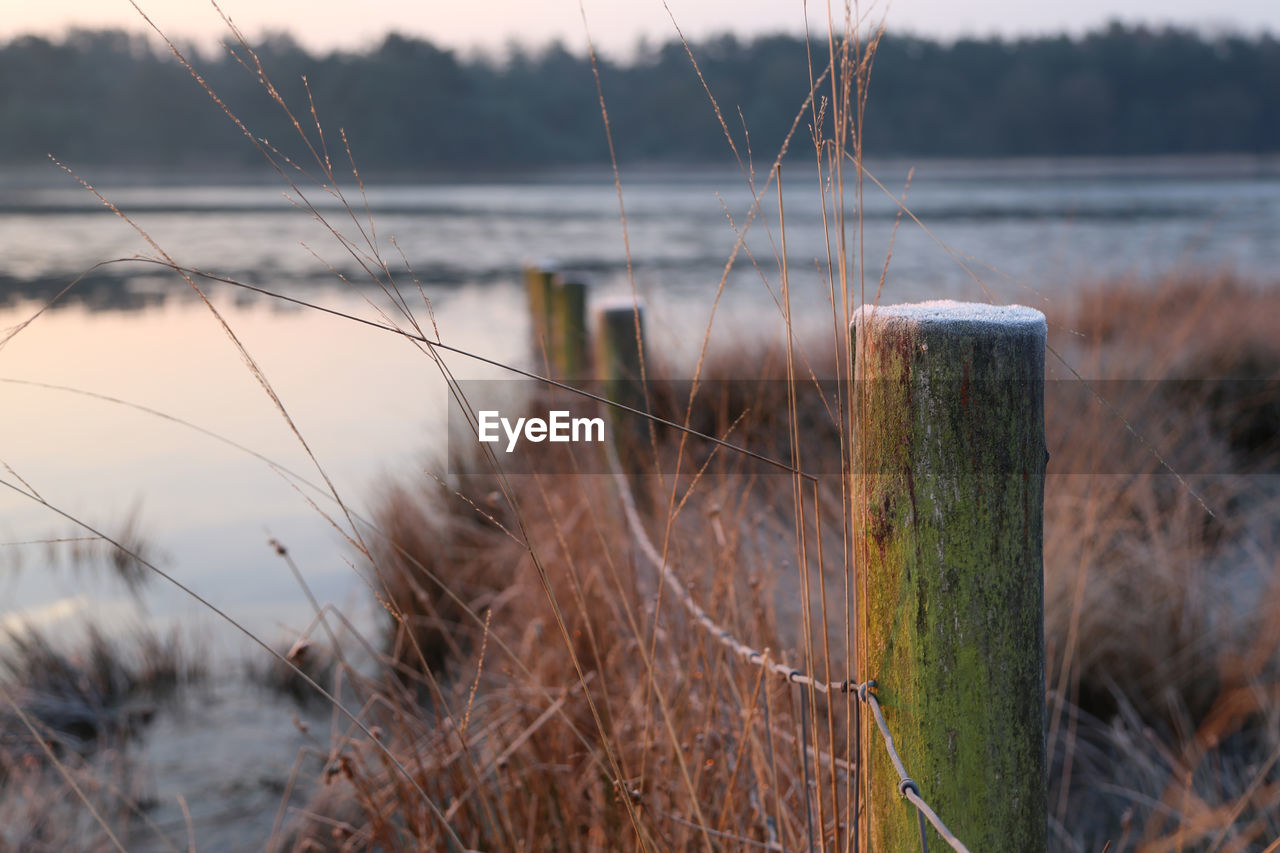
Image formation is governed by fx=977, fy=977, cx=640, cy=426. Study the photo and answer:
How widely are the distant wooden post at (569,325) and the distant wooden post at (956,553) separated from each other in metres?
2.93

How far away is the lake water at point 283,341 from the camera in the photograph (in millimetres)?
4820

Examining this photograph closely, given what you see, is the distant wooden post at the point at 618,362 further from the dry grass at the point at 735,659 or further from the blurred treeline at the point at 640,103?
the blurred treeline at the point at 640,103

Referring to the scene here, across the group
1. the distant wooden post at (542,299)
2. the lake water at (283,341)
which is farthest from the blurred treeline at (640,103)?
the distant wooden post at (542,299)

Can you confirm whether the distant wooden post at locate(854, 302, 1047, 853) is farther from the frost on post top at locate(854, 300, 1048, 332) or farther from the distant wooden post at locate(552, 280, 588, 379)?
the distant wooden post at locate(552, 280, 588, 379)

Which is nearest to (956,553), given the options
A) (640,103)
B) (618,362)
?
(618,362)

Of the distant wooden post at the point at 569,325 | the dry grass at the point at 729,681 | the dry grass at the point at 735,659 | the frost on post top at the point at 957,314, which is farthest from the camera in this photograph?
the distant wooden post at the point at 569,325

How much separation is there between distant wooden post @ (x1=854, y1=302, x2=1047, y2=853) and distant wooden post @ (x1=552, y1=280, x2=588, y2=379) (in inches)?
115

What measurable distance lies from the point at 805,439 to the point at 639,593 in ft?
7.85

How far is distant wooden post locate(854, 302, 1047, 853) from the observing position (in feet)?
2.68

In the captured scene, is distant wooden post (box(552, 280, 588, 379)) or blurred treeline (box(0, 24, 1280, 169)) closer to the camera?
distant wooden post (box(552, 280, 588, 379))

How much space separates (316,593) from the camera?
16.4 ft

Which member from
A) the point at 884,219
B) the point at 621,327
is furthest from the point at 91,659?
the point at 884,219

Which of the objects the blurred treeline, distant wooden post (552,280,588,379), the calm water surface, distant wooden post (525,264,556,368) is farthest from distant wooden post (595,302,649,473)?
the blurred treeline

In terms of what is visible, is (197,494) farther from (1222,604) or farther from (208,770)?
(1222,604)
